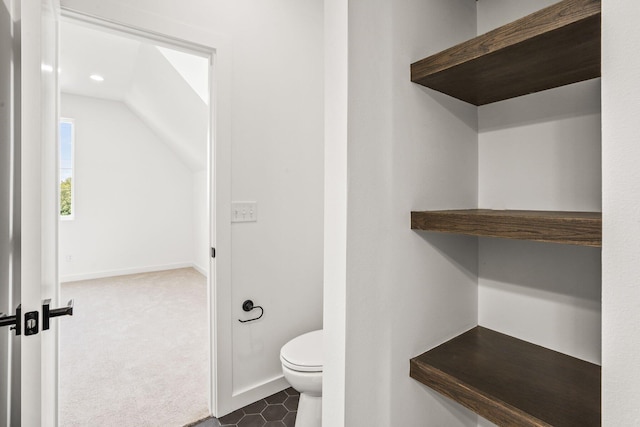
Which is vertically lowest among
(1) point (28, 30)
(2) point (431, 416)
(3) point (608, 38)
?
(2) point (431, 416)

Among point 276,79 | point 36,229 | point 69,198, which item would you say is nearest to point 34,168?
point 36,229

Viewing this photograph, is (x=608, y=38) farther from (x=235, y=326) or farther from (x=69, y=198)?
(x=69, y=198)

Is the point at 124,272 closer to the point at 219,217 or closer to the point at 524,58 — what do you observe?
the point at 219,217

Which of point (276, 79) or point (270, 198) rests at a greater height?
point (276, 79)

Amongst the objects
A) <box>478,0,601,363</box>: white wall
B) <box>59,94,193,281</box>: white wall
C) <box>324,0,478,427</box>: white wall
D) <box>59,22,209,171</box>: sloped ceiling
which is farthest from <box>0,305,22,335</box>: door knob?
<box>59,94,193,281</box>: white wall

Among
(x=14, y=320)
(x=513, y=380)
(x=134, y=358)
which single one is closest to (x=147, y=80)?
(x=134, y=358)

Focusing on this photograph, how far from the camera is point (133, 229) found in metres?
5.04

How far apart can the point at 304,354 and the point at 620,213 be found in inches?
54.2

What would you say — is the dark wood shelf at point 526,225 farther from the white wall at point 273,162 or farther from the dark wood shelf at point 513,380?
the white wall at point 273,162

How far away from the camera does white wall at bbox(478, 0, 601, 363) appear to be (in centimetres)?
96

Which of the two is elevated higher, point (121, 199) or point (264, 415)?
point (121, 199)

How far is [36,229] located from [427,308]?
1.12 m

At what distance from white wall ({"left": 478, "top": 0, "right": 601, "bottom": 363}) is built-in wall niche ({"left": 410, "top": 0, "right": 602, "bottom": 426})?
27 mm

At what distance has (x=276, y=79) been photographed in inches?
76.9
